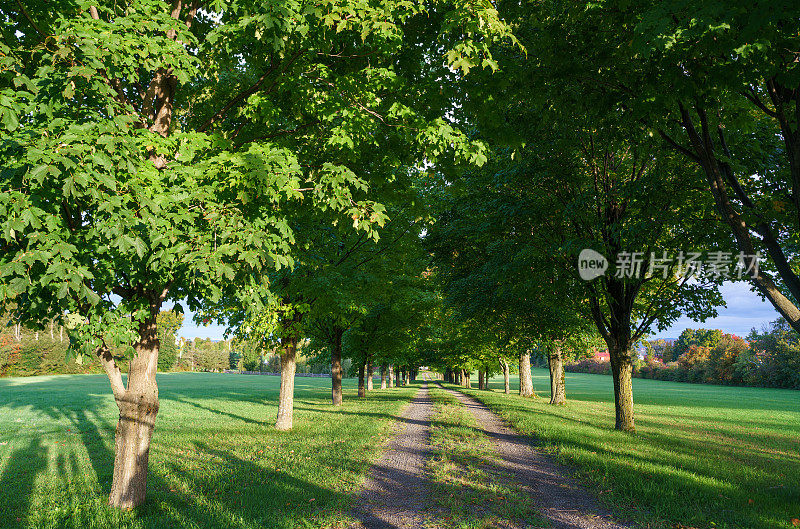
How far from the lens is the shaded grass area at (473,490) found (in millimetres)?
5824

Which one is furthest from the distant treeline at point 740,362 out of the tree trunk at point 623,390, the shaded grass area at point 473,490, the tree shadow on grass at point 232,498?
the tree shadow on grass at point 232,498

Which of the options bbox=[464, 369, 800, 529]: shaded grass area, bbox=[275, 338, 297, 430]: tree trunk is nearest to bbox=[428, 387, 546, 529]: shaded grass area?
bbox=[464, 369, 800, 529]: shaded grass area

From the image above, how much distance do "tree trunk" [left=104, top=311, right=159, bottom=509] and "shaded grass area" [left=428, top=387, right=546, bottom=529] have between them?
4540mm

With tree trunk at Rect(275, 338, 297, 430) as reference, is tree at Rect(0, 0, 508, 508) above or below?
above

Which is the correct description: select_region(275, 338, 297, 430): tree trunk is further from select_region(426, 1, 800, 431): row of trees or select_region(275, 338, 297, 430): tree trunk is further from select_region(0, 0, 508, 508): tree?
select_region(0, 0, 508, 508): tree

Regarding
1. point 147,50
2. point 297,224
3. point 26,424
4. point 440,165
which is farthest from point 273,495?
point 26,424

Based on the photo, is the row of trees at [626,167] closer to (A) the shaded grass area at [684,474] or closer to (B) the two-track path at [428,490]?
(A) the shaded grass area at [684,474]

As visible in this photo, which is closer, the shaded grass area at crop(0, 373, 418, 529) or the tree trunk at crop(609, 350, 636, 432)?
the shaded grass area at crop(0, 373, 418, 529)

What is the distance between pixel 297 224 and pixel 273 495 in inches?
201

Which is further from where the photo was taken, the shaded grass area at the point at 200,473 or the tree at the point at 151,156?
the shaded grass area at the point at 200,473

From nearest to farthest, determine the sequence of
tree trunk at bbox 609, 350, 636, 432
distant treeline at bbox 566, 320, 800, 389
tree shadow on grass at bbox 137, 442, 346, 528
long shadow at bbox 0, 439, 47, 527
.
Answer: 1. tree shadow on grass at bbox 137, 442, 346, 528
2. long shadow at bbox 0, 439, 47, 527
3. tree trunk at bbox 609, 350, 636, 432
4. distant treeline at bbox 566, 320, 800, 389

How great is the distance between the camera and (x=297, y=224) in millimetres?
9133

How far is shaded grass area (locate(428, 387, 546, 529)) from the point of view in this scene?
229 inches

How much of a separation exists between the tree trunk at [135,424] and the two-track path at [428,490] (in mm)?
3329
